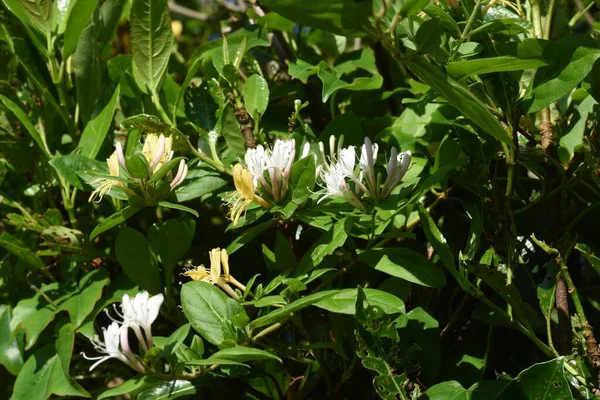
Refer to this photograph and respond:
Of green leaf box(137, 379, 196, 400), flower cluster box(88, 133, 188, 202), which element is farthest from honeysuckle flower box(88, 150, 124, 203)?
green leaf box(137, 379, 196, 400)

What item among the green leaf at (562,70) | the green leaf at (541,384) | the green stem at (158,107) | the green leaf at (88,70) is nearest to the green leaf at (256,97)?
the green stem at (158,107)

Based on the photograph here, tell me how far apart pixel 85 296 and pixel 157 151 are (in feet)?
0.76

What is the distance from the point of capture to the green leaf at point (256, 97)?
0.98m

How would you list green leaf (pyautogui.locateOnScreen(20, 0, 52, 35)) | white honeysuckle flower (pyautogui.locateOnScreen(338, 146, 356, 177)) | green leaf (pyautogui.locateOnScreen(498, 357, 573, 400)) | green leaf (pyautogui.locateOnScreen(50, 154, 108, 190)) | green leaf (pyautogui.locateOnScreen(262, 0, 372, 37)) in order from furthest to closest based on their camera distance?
green leaf (pyautogui.locateOnScreen(20, 0, 52, 35)), green leaf (pyautogui.locateOnScreen(50, 154, 108, 190)), white honeysuckle flower (pyautogui.locateOnScreen(338, 146, 356, 177)), green leaf (pyautogui.locateOnScreen(498, 357, 573, 400)), green leaf (pyautogui.locateOnScreen(262, 0, 372, 37))

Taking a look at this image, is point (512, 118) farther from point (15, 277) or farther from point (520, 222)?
point (15, 277)

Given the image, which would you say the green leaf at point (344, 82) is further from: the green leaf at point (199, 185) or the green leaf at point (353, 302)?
the green leaf at point (353, 302)

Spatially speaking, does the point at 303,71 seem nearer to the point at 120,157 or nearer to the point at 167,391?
the point at 120,157

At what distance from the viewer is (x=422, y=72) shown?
646 mm

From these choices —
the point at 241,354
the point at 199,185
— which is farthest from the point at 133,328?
the point at 199,185

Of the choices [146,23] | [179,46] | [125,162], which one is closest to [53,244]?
[125,162]

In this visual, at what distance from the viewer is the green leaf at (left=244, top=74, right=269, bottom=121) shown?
980mm

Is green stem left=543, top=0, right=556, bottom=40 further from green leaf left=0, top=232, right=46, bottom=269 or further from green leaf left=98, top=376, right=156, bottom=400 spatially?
green leaf left=0, top=232, right=46, bottom=269

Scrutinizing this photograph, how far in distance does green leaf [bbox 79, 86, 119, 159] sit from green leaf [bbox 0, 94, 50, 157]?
0.06m

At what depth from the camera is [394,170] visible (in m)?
0.85
